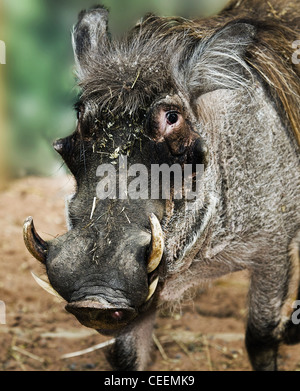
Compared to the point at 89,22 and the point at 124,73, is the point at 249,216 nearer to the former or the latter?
the point at 124,73

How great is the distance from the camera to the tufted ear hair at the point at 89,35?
9.82 ft

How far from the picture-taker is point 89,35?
3.10 m

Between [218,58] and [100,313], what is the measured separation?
1424mm

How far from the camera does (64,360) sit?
143 inches


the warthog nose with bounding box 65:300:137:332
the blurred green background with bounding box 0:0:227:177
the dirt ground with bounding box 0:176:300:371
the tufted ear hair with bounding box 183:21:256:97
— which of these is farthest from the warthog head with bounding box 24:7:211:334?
the blurred green background with bounding box 0:0:227:177

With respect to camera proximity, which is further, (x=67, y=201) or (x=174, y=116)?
(x=67, y=201)

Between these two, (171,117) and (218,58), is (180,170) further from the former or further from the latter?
(218,58)

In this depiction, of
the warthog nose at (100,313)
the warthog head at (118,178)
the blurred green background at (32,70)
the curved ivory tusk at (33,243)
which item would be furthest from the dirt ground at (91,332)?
the blurred green background at (32,70)

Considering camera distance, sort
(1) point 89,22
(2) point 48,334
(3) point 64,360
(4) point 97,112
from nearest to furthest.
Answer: (4) point 97,112, (1) point 89,22, (3) point 64,360, (2) point 48,334

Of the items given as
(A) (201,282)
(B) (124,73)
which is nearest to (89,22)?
(B) (124,73)

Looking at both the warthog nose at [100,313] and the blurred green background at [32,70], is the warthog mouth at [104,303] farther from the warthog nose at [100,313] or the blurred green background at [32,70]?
the blurred green background at [32,70]

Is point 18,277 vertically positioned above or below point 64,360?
above

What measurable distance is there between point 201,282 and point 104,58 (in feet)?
4.40

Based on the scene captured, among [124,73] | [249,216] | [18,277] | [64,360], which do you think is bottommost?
[64,360]
